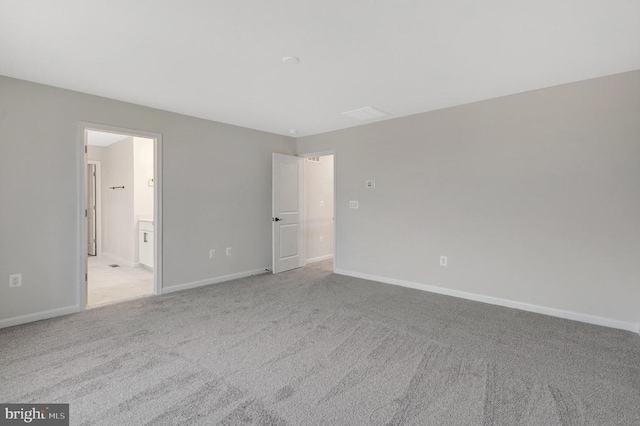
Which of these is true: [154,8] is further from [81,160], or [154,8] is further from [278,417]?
[278,417]

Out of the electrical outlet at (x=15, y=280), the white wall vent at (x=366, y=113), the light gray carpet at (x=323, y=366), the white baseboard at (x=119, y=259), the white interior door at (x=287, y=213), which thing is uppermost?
the white wall vent at (x=366, y=113)

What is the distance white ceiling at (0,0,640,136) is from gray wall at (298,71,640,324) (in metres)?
0.36

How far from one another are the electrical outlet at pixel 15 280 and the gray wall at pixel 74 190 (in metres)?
0.04

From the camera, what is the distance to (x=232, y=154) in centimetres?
478

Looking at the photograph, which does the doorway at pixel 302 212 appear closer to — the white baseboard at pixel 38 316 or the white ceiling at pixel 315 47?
the white ceiling at pixel 315 47

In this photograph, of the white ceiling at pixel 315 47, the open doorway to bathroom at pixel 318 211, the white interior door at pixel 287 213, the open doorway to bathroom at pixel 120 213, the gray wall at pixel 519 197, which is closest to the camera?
the white ceiling at pixel 315 47

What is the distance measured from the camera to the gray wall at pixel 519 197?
292cm

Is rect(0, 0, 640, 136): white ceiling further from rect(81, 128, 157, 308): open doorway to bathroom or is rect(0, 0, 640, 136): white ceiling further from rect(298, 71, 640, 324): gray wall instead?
rect(81, 128, 157, 308): open doorway to bathroom

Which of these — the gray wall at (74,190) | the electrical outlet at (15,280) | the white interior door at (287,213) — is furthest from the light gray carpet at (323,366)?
the white interior door at (287,213)

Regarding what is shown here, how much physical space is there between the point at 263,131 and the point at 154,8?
3289 mm

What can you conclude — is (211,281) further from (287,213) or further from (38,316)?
(38,316)

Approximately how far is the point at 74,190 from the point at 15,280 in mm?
1017

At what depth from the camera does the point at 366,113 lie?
4.14 m

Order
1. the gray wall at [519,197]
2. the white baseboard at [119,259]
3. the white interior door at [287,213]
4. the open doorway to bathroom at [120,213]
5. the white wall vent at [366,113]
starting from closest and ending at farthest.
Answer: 1. the gray wall at [519,197]
2. the white wall vent at [366,113]
3. the open doorway to bathroom at [120,213]
4. the white interior door at [287,213]
5. the white baseboard at [119,259]
